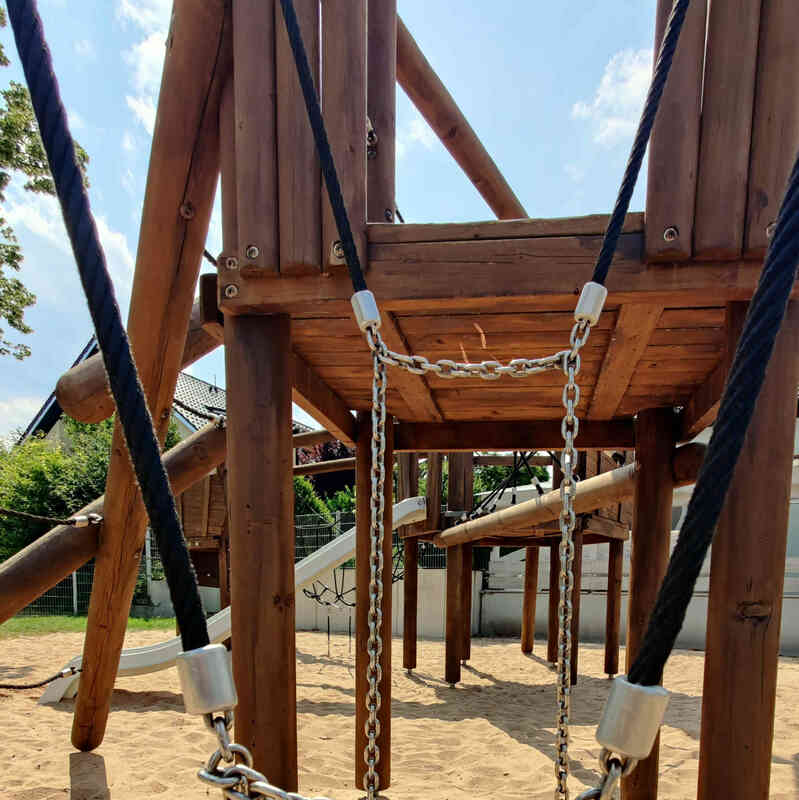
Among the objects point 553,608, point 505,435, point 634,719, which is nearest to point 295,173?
point 634,719

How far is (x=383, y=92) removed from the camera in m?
2.22

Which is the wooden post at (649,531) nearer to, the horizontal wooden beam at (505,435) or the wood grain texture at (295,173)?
the horizontal wooden beam at (505,435)

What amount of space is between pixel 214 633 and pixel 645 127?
6157mm

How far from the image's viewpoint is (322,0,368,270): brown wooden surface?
173 centimetres

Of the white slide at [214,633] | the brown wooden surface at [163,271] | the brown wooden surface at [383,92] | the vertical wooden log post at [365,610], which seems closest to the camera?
the brown wooden surface at [163,271]

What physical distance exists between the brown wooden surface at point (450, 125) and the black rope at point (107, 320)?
227cm

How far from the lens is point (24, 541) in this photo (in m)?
13.5

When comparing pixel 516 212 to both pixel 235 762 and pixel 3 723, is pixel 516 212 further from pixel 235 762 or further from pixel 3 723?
pixel 3 723

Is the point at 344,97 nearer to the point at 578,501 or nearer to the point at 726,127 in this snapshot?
the point at 726,127

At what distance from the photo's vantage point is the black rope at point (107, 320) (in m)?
0.94

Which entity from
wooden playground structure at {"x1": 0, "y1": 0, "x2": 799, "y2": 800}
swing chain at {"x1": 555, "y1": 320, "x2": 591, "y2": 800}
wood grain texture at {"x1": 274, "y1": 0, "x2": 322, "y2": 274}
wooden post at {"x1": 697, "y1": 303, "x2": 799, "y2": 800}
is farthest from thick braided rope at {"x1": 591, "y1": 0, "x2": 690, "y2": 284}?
wood grain texture at {"x1": 274, "y1": 0, "x2": 322, "y2": 274}

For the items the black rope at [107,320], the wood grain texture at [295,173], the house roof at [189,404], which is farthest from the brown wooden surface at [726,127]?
the house roof at [189,404]

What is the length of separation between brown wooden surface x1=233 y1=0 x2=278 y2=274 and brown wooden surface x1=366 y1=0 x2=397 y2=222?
1.75 feet

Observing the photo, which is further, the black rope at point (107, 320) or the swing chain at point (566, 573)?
the swing chain at point (566, 573)
